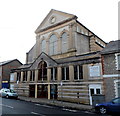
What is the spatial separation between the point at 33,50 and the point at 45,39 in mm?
4591

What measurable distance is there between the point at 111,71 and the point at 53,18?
15750mm

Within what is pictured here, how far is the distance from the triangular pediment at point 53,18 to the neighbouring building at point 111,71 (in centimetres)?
998

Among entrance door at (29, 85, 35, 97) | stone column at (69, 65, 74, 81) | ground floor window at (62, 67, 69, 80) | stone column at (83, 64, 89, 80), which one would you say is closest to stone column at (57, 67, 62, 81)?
ground floor window at (62, 67, 69, 80)

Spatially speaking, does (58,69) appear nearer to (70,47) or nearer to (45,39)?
(70,47)

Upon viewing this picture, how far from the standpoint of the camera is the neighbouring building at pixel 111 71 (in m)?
15.6

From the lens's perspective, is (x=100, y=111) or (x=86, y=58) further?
(x=86, y=58)

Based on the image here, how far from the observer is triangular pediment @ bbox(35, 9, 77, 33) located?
81.7 feet

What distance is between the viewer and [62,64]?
2161 cm

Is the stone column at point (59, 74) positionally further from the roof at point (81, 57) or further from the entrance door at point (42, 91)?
the entrance door at point (42, 91)

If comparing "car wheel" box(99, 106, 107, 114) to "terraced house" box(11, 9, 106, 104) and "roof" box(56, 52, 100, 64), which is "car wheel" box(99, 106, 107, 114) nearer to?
"terraced house" box(11, 9, 106, 104)

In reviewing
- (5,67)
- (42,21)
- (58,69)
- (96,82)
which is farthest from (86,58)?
(5,67)

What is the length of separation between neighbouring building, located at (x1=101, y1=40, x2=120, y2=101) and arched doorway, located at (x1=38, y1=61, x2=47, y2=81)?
10.6 m

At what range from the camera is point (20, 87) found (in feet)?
92.0

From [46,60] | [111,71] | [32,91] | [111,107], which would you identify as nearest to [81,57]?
[111,71]
